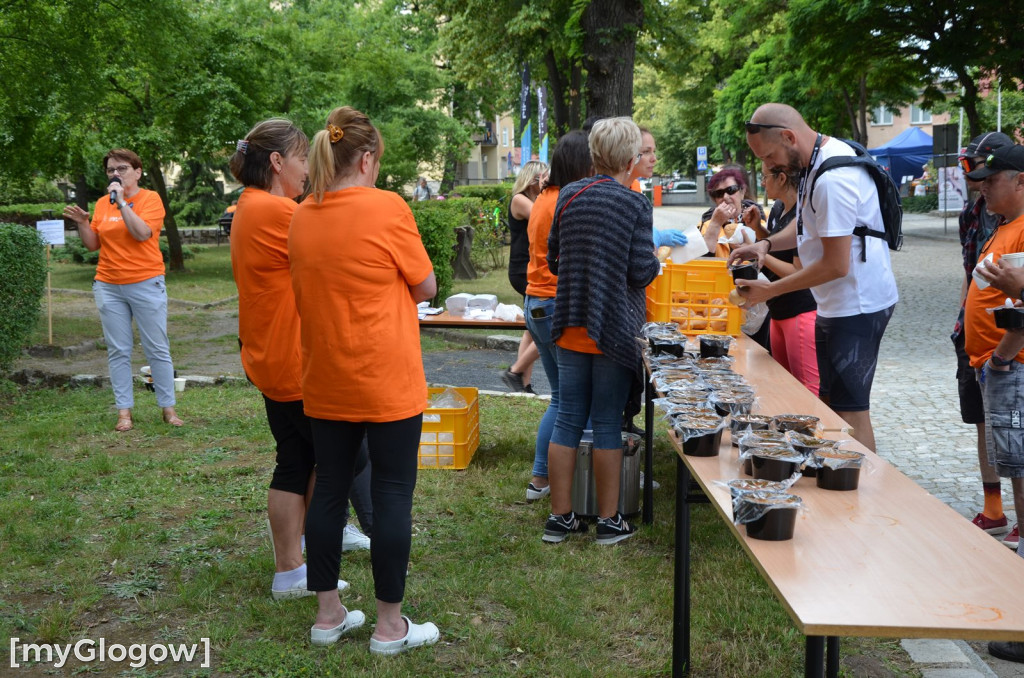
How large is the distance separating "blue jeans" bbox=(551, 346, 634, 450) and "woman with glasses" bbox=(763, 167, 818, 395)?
0.98m

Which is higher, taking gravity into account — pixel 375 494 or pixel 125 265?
pixel 125 265

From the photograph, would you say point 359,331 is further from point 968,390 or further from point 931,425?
point 931,425

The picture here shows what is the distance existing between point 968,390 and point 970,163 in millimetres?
1301

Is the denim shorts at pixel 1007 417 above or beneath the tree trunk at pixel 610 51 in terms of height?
beneath

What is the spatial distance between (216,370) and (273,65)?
36.8 feet

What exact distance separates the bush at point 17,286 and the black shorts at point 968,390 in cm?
778

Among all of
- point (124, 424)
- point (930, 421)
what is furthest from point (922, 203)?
point (124, 424)

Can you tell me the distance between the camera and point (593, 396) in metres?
4.56

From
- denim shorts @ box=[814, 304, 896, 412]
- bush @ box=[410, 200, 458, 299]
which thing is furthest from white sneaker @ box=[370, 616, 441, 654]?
bush @ box=[410, 200, 458, 299]

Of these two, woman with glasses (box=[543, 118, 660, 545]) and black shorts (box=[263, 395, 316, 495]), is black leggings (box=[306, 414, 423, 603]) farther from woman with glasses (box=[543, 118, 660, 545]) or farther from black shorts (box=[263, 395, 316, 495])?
woman with glasses (box=[543, 118, 660, 545])

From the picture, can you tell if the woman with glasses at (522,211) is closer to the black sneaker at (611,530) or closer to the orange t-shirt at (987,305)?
the black sneaker at (611,530)

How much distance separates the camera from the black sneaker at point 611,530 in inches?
184

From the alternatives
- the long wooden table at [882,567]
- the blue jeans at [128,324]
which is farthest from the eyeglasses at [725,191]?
the blue jeans at [128,324]

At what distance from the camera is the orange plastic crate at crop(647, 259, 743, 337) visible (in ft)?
15.9
